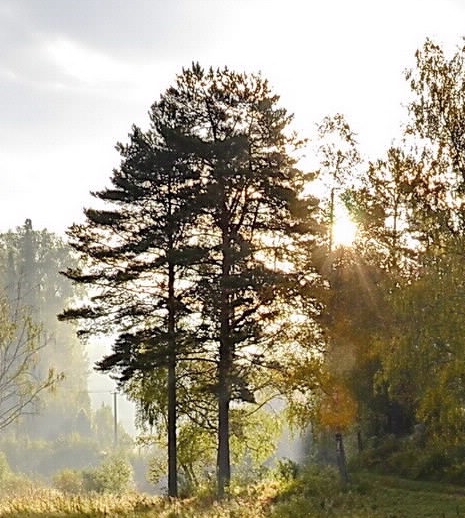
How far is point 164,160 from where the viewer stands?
22.5 metres

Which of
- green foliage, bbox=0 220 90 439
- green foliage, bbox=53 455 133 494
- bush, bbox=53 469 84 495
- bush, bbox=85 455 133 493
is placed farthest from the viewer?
green foliage, bbox=0 220 90 439

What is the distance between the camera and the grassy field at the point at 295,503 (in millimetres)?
15305

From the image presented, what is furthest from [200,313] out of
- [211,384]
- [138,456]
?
[138,456]

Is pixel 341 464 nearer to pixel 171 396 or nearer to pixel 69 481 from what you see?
pixel 171 396

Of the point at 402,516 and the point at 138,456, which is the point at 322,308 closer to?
the point at 402,516

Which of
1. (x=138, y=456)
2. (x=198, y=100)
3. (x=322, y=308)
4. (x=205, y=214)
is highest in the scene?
(x=198, y=100)

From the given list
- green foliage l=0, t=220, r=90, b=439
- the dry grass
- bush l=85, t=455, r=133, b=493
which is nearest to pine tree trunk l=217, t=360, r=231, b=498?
the dry grass

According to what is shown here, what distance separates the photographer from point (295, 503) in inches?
669

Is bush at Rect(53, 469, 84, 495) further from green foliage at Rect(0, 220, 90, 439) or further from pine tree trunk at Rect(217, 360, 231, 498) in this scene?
green foliage at Rect(0, 220, 90, 439)

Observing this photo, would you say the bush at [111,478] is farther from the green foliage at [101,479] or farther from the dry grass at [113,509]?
the dry grass at [113,509]

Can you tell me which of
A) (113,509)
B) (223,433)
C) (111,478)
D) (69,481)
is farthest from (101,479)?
(113,509)

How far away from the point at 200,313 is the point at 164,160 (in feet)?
16.8

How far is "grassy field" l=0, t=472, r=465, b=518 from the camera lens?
1530 cm

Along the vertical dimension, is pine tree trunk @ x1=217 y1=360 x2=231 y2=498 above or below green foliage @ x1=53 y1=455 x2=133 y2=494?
above
